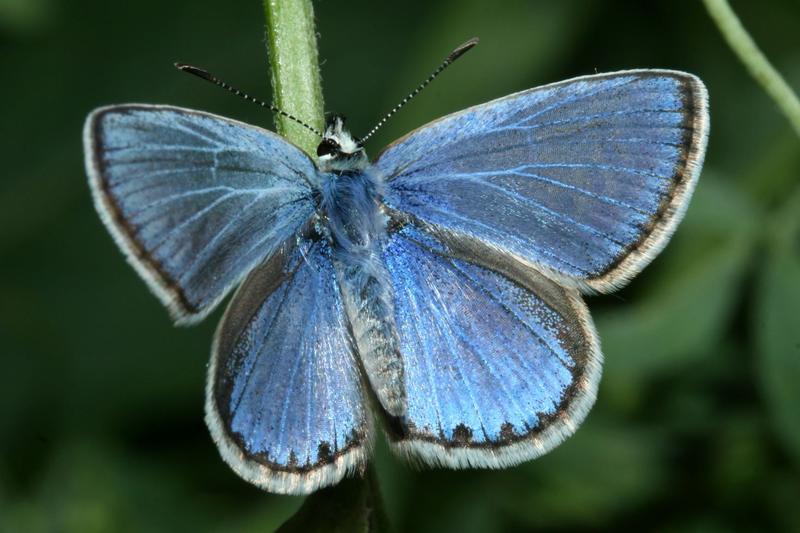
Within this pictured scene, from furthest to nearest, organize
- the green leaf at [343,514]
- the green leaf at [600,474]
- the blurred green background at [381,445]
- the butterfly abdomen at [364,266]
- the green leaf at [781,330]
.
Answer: the green leaf at [600,474], the blurred green background at [381,445], the green leaf at [781,330], the butterfly abdomen at [364,266], the green leaf at [343,514]

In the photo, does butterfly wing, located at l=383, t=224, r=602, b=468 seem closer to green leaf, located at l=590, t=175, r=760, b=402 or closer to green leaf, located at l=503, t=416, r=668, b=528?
green leaf, located at l=590, t=175, r=760, b=402

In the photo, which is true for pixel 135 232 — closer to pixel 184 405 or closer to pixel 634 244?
pixel 634 244

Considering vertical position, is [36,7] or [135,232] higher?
[36,7]

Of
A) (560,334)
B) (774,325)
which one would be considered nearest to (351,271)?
(560,334)

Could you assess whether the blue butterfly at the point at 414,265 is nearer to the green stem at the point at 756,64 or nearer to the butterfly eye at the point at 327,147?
the butterfly eye at the point at 327,147

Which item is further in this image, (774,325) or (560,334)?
(774,325)

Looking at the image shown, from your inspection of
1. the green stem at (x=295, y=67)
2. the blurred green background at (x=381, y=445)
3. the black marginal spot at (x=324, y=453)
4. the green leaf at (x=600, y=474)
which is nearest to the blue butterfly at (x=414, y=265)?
the black marginal spot at (x=324, y=453)
